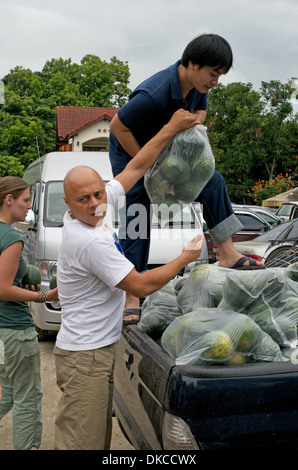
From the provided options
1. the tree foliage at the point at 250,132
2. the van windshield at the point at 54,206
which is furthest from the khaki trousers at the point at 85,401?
the tree foliage at the point at 250,132

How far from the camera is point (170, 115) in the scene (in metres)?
3.11

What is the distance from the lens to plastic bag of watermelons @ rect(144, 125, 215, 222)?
2.87m

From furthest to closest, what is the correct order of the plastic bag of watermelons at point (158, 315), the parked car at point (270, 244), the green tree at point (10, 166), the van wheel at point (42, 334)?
the green tree at point (10, 166), the parked car at point (270, 244), the van wheel at point (42, 334), the plastic bag of watermelons at point (158, 315)

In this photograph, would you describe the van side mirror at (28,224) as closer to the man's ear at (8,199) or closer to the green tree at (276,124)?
the man's ear at (8,199)

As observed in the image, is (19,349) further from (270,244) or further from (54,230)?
(270,244)

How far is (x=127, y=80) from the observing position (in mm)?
47531

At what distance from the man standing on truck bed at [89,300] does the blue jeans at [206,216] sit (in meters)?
0.84

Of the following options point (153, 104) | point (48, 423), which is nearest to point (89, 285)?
point (153, 104)

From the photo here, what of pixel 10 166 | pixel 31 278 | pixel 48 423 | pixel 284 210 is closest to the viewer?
pixel 31 278

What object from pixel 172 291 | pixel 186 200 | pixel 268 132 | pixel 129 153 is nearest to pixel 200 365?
pixel 172 291

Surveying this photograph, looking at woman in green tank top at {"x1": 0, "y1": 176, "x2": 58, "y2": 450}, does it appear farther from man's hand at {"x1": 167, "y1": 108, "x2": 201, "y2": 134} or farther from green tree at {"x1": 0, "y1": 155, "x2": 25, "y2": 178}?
green tree at {"x1": 0, "y1": 155, "x2": 25, "y2": 178}

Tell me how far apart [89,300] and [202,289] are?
0.54 m

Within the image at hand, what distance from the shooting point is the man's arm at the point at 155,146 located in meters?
2.85

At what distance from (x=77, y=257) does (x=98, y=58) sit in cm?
5057
